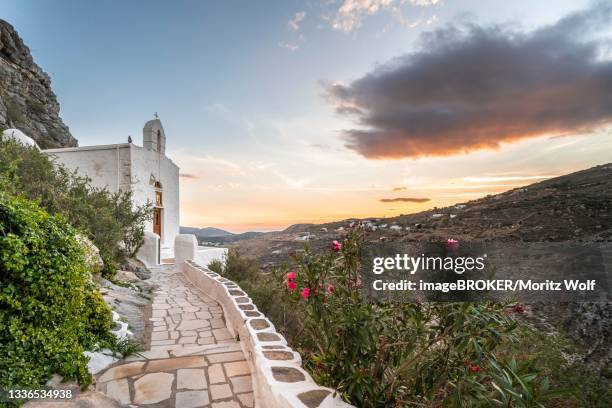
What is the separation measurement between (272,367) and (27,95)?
1104 inches

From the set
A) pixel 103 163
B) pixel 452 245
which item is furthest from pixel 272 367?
pixel 103 163

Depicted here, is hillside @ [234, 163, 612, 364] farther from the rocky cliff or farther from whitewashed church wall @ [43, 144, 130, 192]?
the rocky cliff

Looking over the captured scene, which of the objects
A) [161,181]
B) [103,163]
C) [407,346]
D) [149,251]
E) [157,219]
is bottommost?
[149,251]

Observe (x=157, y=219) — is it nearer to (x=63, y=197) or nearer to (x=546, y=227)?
(x=63, y=197)

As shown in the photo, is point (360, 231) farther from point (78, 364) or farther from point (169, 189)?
point (169, 189)

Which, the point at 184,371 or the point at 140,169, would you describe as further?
the point at 140,169

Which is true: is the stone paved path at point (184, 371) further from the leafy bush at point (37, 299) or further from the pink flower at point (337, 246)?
the pink flower at point (337, 246)

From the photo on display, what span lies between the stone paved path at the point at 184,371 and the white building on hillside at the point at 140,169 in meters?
9.99

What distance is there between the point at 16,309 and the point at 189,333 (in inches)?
97.5

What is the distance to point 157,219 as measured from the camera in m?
14.8

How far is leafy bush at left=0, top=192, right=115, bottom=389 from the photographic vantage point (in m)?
2.43

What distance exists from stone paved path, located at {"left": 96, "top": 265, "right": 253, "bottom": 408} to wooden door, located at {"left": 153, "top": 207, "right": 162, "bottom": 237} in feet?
33.9

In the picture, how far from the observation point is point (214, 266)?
10281 millimetres

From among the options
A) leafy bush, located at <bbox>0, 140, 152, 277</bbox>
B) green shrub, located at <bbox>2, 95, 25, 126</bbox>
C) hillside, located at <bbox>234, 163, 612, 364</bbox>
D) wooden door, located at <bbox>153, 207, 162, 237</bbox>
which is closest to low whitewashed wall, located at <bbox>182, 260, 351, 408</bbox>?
hillside, located at <bbox>234, 163, 612, 364</bbox>
